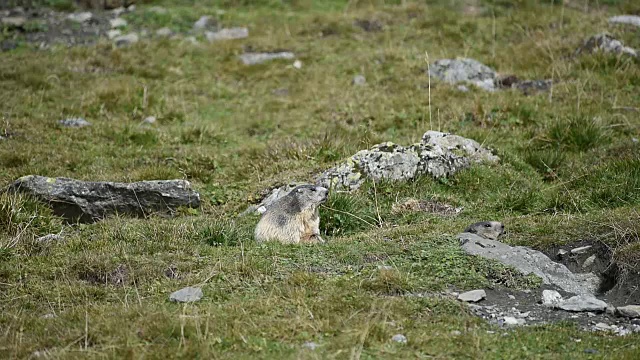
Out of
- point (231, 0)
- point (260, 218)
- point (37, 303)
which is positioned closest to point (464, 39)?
point (231, 0)

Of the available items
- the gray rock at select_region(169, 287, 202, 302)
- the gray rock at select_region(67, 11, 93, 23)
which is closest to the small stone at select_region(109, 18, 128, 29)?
the gray rock at select_region(67, 11, 93, 23)

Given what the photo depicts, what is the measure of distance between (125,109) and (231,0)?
25.4 feet

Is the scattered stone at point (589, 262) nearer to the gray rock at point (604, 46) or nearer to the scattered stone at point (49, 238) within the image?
the scattered stone at point (49, 238)

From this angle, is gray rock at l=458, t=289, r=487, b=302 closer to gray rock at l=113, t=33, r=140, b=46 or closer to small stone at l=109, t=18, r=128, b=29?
gray rock at l=113, t=33, r=140, b=46

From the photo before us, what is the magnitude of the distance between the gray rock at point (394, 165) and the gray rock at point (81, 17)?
11.3 metres

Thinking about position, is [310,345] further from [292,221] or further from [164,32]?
[164,32]

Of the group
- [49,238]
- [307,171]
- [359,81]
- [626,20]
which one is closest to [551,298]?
[307,171]

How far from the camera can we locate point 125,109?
46.5 feet

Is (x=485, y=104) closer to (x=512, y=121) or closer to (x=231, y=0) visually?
(x=512, y=121)

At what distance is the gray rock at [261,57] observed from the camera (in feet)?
55.1

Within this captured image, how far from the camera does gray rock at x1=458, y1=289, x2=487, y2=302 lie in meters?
6.75

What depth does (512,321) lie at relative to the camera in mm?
6418

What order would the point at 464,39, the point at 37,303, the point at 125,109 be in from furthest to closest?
the point at 464,39 → the point at 125,109 → the point at 37,303

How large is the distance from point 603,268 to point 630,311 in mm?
1081
